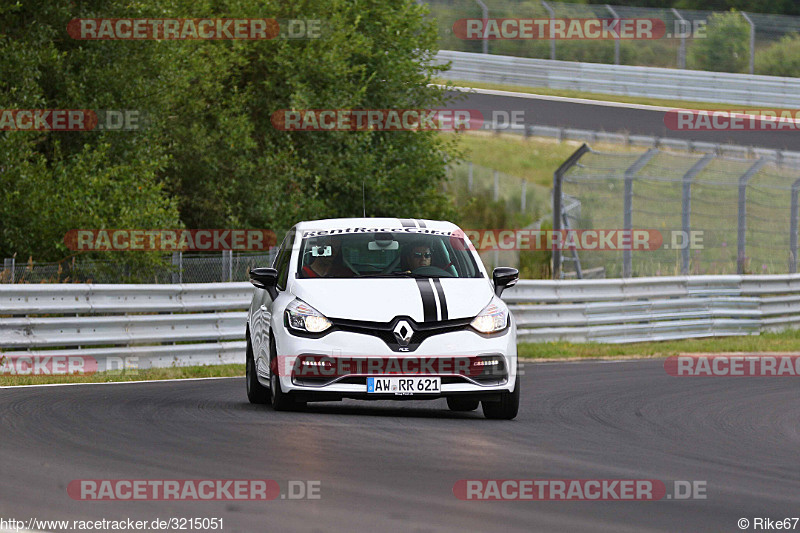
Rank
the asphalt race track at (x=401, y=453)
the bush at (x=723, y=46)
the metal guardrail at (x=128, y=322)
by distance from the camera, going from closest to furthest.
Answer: the asphalt race track at (x=401, y=453), the metal guardrail at (x=128, y=322), the bush at (x=723, y=46)

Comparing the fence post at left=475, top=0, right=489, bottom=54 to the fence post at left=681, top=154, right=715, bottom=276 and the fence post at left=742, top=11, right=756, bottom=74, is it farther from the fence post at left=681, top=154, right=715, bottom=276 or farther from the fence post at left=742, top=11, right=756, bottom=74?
the fence post at left=681, top=154, right=715, bottom=276

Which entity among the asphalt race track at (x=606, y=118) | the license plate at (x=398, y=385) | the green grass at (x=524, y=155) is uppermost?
the asphalt race track at (x=606, y=118)

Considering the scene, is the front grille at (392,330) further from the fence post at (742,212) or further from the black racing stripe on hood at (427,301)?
the fence post at (742,212)

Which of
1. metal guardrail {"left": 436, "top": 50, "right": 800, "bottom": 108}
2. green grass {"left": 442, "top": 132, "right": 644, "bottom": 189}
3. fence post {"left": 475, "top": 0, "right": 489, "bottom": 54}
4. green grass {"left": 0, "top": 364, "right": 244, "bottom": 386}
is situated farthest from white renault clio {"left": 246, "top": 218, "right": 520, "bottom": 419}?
fence post {"left": 475, "top": 0, "right": 489, "bottom": 54}

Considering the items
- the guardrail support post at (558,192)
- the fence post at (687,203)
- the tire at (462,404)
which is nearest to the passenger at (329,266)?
the tire at (462,404)

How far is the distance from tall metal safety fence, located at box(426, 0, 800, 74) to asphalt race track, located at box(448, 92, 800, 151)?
182cm

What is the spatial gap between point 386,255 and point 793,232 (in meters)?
15.6

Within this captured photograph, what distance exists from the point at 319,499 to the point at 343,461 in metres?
1.32

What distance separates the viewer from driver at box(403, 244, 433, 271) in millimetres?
11562

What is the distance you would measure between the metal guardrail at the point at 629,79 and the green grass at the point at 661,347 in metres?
18.9

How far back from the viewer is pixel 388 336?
10.5 metres

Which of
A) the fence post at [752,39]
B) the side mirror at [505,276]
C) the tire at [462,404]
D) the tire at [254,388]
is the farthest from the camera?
the fence post at [752,39]

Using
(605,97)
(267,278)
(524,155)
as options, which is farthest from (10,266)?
(605,97)

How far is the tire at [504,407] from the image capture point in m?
10.9
